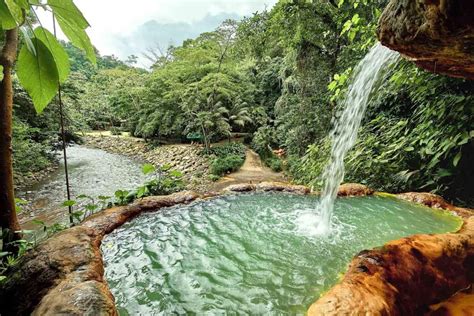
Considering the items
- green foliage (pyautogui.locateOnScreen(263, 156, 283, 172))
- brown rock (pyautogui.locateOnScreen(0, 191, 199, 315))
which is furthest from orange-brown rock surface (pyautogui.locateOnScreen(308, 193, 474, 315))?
green foliage (pyautogui.locateOnScreen(263, 156, 283, 172))

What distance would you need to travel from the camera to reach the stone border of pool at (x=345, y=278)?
6.00 ft

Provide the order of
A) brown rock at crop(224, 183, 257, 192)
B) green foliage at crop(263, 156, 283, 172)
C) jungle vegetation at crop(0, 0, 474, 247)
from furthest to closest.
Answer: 1. green foliage at crop(263, 156, 283, 172)
2. brown rock at crop(224, 183, 257, 192)
3. jungle vegetation at crop(0, 0, 474, 247)

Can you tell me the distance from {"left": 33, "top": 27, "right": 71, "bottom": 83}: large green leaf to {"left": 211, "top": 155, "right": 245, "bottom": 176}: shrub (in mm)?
10046

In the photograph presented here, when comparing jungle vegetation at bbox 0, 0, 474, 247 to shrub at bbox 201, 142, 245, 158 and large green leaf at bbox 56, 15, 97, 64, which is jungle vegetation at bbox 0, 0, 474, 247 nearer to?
large green leaf at bbox 56, 15, 97, 64

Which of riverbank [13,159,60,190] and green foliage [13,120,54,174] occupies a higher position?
green foliage [13,120,54,174]

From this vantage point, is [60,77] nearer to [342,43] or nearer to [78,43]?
[78,43]

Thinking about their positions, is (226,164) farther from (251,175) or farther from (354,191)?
(354,191)

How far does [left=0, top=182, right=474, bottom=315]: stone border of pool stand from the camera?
72.1 inches

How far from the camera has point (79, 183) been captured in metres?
9.99

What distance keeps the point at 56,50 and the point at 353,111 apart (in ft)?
17.3

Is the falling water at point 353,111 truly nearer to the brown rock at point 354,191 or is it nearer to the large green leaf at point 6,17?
the brown rock at point 354,191

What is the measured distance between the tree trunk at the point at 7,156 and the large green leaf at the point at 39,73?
79.7 inches

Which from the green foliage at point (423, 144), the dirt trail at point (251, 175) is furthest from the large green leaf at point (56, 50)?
the dirt trail at point (251, 175)

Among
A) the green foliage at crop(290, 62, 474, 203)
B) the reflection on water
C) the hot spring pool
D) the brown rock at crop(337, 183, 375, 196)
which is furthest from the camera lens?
the reflection on water
